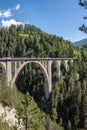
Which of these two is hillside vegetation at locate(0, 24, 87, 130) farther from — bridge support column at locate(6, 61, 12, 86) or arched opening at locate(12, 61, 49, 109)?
bridge support column at locate(6, 61, 12, 86)

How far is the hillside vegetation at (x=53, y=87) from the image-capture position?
58469mm

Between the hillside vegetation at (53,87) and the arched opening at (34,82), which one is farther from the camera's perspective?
the arched opening at (34,82)

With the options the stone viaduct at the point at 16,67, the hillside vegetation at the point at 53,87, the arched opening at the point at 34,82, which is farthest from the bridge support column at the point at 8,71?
the arched opening at the point at 34,82

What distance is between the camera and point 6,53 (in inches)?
4783

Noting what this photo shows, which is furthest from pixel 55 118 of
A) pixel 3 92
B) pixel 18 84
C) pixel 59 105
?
pixel 18 84

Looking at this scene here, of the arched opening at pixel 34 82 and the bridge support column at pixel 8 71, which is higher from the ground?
the bridge support column at pixel 8 71

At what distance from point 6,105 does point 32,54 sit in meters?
75.0

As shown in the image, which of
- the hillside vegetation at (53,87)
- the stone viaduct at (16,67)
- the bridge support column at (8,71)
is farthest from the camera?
the bridge support column at (8,71)

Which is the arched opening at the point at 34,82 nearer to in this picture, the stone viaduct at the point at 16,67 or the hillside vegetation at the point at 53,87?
the hillside vegetation at the point at 53,87

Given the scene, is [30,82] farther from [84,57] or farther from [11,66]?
[84,57]

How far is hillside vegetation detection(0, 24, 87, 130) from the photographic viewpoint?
58.5m

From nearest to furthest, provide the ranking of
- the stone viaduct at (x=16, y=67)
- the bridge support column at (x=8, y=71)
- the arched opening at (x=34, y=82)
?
the stone viaduct at (x=16, y=67), the bridge support column at (x=8, y=71), the arched opening at (x=34, y=82)

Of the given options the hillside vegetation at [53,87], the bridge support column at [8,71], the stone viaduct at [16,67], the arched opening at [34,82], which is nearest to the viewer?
the hillside vegetation at [53,87]

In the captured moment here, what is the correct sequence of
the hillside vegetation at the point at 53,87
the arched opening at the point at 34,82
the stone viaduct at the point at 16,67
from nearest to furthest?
1. the hillside vegetation at the point at 53,87
2. the stone viaduct at the point at 16,67
3. the arched opening at the point at 34,82
